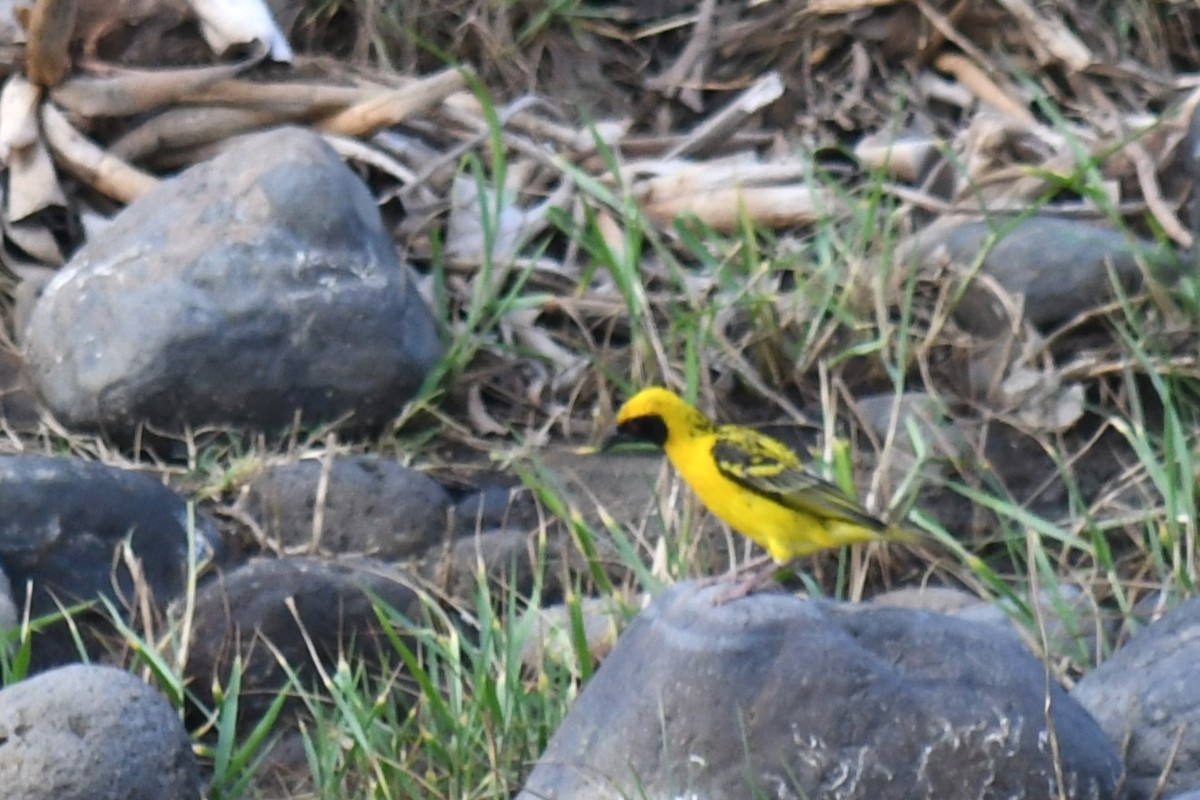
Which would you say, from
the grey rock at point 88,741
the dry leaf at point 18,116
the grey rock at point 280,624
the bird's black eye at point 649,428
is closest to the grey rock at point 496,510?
the grey rock at point 280,624

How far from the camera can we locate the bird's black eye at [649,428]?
4.79 meters

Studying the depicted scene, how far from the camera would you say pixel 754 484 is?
183 inches

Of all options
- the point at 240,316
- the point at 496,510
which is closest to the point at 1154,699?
the point at 496,510

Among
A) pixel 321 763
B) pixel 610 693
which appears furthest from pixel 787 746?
pixel 321 763

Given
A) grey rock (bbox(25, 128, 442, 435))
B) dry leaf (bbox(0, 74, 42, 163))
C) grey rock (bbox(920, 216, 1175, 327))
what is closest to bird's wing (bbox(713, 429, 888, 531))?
grey rock (bbox(25, 128, 442, 435))

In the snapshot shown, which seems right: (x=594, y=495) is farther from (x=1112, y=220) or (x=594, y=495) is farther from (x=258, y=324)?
(x=1112, y=220)

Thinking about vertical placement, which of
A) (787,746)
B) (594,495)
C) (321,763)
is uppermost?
(787,746)

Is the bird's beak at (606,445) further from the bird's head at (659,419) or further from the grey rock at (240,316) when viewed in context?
the bird's head at (659,419)

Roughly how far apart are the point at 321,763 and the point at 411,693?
69 cm

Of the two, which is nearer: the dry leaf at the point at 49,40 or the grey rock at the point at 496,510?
the grey rock at the point at 496,510

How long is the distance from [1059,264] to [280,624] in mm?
2806

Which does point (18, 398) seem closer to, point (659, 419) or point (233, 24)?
point (233, 24)

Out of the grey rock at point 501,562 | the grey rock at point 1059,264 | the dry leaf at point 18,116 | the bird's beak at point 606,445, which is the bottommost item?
the bird's beak at point 606,445

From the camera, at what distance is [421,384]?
6391mm
